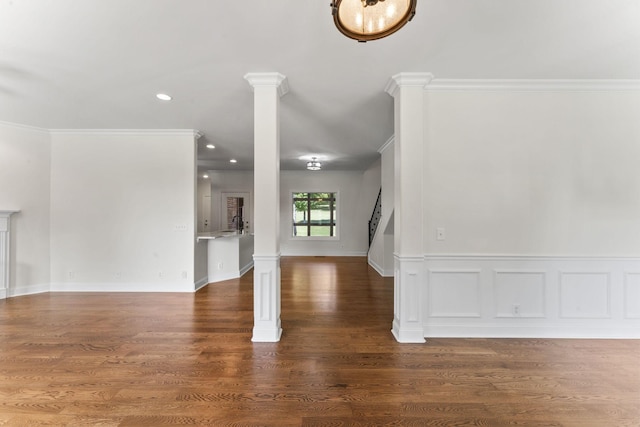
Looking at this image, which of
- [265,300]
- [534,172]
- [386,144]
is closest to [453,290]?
[534,172]

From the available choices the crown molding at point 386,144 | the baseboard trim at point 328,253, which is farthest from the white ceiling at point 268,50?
the baseboard trim at point 328,253

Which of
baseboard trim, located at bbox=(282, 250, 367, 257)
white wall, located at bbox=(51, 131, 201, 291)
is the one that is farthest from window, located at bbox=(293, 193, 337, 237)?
white wall, located at bbox=(51, 131, 201, 291)

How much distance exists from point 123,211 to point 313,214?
5.36 metres

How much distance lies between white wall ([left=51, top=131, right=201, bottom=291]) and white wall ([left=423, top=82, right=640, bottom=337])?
398cm

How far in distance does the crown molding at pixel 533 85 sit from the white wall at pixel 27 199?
6103 mm

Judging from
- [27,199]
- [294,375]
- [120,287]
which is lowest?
[294,375]

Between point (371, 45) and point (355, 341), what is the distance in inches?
110

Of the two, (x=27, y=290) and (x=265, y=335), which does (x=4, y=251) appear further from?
(x=265, y=335)

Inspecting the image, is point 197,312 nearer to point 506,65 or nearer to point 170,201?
point 170,201

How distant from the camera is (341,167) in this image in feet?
25.7

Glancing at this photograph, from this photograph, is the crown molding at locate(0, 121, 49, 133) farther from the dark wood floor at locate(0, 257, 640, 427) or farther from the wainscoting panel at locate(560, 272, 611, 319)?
the wainscoting panel at locate(560, 272, 611, 319)

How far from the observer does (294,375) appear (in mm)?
2139

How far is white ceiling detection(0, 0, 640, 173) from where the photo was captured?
1.83 metres

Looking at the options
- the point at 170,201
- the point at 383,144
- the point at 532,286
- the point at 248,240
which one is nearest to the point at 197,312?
the point at 170,201
